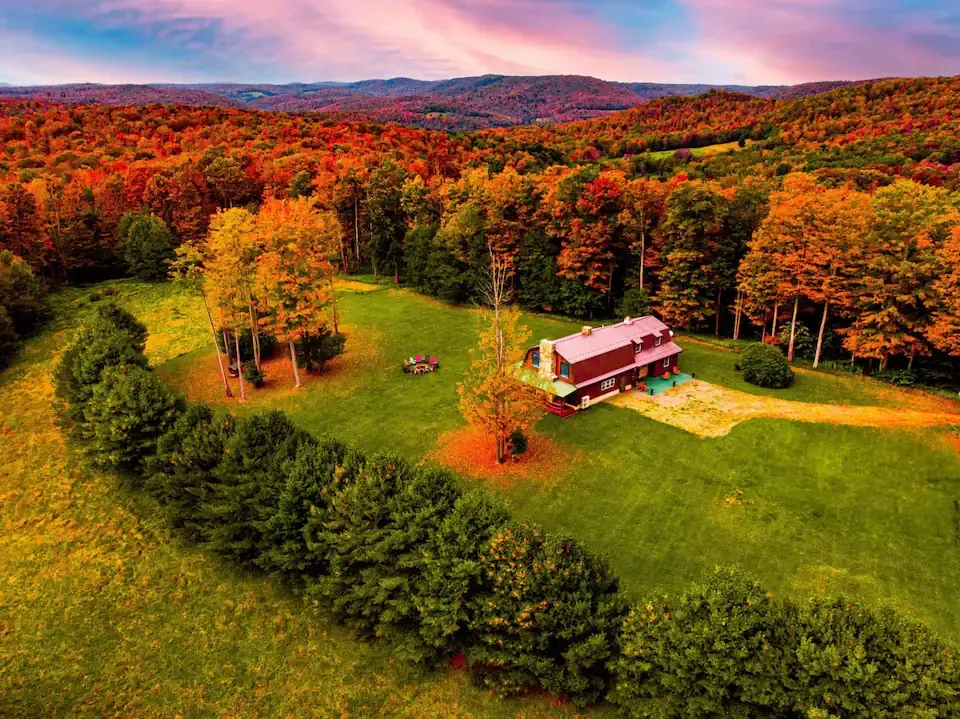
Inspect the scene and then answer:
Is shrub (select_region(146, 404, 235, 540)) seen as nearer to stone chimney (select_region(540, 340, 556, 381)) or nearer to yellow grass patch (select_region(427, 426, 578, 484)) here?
yellow grass patch (select_region(427, 426, 578, 484))

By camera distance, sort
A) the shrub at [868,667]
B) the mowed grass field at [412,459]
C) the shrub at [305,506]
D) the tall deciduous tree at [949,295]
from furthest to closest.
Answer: the tall deciduous tree at [949,295]
the shrub at [305,506]
the mowed grass field at [412,459]
the shrub at [868,667]

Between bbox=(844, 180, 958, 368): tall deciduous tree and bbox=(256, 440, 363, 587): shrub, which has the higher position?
bbox=(844, 180, 958, 368): tall deciduous tree

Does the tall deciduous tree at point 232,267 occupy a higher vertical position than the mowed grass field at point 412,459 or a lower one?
higher

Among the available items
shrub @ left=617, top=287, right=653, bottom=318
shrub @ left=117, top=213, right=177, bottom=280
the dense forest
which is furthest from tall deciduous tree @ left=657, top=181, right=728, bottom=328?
shrub @ left=117, top=213, right=177, bottom=280

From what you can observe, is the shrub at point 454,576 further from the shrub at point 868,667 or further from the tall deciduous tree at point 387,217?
the tall deciduous tree at point 387,217

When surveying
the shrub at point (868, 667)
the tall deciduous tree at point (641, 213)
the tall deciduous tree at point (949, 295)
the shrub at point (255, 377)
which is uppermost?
the tall deciduous tree at point (641, 213)

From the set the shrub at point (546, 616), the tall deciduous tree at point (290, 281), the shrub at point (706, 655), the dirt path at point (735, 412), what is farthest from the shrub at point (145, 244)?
the shrub at point (706, 655)

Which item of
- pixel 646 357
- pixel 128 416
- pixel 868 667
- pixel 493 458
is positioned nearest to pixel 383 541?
pixel 493 458
